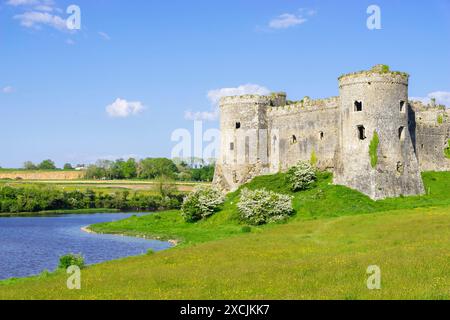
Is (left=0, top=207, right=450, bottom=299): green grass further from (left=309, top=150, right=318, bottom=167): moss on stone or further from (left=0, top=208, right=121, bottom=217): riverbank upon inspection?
(left=0, top=208, right=121, bottom=217): riverbank

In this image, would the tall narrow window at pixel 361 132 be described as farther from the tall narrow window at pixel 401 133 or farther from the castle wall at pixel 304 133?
the castle wall at pixel 304 133

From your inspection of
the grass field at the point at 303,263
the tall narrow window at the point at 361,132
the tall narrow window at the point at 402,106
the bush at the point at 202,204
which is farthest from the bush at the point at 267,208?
the tall narrow window at the point at 402,106

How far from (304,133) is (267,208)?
14.1m

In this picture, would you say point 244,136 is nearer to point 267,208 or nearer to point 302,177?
point 302,177

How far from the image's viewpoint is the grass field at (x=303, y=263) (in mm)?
20953

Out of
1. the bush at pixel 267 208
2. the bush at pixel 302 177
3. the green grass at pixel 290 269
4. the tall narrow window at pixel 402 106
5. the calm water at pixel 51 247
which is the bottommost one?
the calm water at pixel 51 247

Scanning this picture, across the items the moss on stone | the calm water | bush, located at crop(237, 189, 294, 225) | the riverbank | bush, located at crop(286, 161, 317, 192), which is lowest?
the riverbank

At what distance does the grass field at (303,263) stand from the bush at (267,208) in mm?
1100

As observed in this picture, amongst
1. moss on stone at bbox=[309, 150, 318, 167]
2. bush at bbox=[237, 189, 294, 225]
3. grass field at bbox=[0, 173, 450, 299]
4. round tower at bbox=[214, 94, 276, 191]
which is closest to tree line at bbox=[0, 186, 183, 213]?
round tower at bbox=[214, 94, 276, 191]

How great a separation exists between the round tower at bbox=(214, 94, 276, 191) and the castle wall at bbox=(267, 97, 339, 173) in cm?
109

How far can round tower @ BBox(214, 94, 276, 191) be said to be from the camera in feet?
218

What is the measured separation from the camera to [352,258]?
27.7 metres
